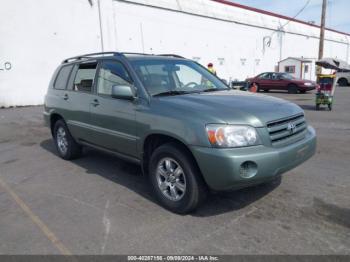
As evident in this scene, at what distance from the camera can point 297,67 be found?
1195 inches

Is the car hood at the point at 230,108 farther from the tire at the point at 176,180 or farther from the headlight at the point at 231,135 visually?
the tire at the point at 176,180

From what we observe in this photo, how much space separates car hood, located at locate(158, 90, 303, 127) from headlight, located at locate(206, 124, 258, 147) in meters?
0.06

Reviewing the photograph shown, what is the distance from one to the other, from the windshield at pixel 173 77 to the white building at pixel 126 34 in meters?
13.5

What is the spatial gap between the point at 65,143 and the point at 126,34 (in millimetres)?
14682

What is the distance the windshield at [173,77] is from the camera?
4172 millimetres

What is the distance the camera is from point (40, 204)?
13.7 ft

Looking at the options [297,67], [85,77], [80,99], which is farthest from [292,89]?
[80,99]

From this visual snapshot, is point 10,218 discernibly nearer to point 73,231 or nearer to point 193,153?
point 73,231

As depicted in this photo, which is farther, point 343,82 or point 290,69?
point 290,69

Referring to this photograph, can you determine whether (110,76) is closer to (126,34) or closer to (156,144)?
(156,144)

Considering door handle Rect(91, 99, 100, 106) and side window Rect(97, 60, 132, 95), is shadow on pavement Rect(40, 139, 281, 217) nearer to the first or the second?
door handle Rect(91, 99, 100, 106)

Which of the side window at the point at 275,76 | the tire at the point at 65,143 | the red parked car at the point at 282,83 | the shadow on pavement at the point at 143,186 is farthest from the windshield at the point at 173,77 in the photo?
the side window at the point at 275,76

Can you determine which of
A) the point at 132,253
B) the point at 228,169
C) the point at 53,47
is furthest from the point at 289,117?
the point at 53,47

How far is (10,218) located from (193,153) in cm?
238
